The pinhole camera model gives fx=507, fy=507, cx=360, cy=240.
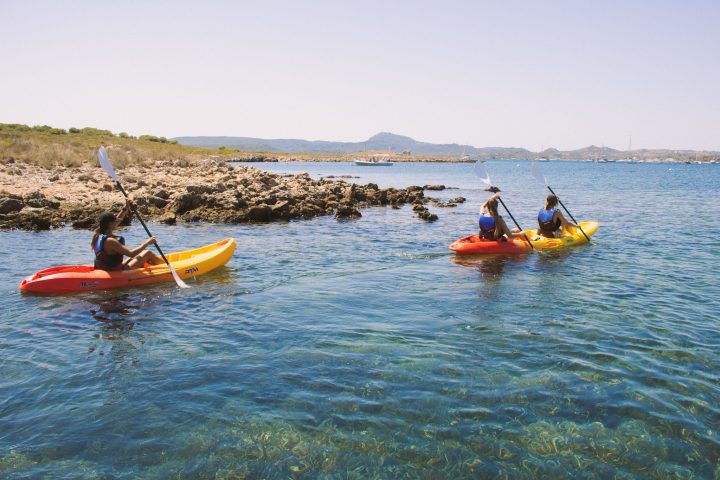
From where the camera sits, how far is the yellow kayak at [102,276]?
10.4m

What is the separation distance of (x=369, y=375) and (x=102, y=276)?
23.1ft

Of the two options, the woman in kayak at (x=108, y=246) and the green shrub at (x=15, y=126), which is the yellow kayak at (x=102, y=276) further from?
the green shrub at (x=15, y=126)

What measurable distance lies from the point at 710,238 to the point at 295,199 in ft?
57.2

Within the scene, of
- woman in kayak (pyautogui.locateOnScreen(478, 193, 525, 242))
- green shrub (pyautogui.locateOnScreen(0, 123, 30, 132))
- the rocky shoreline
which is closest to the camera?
woman in kayak (pyautogui.locateOnScreen(478, 193, 525, 242))

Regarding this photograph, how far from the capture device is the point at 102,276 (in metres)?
10.8

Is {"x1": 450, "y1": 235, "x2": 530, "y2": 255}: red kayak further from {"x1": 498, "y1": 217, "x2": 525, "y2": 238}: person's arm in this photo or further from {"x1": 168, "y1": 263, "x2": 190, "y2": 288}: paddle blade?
{"x1": 168, "y1": 263, "x2": 190, "y2": 288}: paddle blade

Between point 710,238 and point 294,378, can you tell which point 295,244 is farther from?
point 710,238

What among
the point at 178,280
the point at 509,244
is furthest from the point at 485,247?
the point at 178,280

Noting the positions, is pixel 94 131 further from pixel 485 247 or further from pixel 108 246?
pixel 485 247

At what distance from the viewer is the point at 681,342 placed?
7809 millimetres

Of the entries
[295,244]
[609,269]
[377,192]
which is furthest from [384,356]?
[377,192]

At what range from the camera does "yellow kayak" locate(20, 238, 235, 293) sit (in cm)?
1045

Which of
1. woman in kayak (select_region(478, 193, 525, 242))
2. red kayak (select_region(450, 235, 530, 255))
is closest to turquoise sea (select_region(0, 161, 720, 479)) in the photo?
red kayak (select_region(450, 235, 530, 255))

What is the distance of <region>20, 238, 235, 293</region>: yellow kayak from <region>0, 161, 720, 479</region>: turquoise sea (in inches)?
11.6
